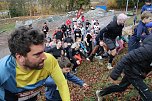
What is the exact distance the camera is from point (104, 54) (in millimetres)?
11016

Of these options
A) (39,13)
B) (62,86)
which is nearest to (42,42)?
(62,86)

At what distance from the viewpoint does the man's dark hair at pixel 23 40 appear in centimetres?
252

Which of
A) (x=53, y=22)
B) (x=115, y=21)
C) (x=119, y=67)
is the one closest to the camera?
(x=119, y=67)

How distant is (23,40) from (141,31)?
551 cm

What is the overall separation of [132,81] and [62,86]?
2.03 metres

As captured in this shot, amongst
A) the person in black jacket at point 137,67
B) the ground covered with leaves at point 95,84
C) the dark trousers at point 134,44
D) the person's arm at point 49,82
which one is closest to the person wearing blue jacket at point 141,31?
the dark trousers at point 134,44

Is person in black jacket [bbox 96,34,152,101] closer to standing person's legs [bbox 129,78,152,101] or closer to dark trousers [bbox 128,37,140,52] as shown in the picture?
standing person's legs [bbox 129,78,152,101]

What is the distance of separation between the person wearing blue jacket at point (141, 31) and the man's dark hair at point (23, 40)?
184 inches

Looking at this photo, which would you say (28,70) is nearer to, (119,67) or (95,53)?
(119,67)

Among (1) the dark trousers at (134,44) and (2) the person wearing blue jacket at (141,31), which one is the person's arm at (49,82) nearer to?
(2) the person wearing blue jacket at (141,31)

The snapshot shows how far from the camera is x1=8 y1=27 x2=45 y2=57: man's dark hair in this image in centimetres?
252

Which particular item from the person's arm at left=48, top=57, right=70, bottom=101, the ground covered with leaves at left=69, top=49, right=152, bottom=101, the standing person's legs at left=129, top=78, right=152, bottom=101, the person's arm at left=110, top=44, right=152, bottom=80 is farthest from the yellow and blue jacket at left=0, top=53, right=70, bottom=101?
the ground covered with leaves at left=69, top=49, right=152, bottom=101

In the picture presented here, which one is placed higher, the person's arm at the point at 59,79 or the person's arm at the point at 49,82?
the person's arm at the point at 59,79

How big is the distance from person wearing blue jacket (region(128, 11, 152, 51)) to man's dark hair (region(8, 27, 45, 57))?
4.66 metres
